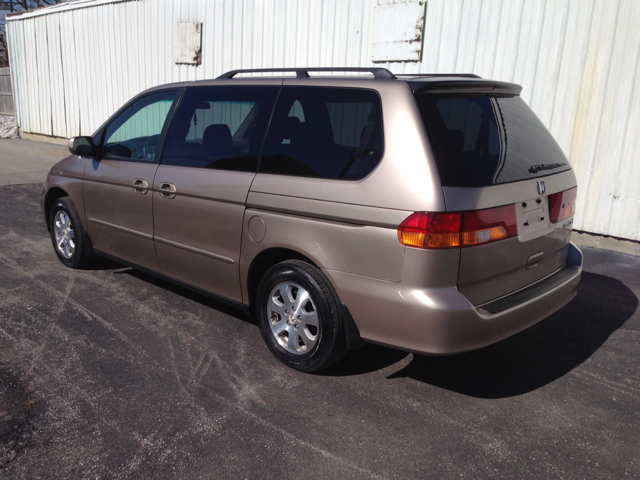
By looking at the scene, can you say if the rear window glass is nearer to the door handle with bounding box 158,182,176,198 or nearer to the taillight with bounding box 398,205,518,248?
the taillight with bounding box 398,205,518,248

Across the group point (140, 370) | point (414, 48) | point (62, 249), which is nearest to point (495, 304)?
point (140, 370)

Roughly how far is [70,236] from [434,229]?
13.1ft

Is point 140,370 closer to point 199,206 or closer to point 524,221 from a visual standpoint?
point 199,206

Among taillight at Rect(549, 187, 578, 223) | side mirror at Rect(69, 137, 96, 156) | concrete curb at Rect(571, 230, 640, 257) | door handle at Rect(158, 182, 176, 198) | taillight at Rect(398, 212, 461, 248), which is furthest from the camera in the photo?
concrete curb at Rect(571, 230, 640, 257)

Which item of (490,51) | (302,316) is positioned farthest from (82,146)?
(490,51)

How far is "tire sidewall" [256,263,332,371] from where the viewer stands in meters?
3.31

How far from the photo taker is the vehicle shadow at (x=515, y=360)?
355 cm

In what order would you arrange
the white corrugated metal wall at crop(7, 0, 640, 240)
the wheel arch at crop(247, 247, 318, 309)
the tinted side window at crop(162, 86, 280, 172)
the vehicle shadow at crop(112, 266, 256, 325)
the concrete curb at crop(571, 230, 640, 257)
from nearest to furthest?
the wheel arch at crop(247, 247, 318, 309), the tinted side window at crop(162, 86, 280, 172), the vehicle shadow at crop(112, 266, 256, 325), the white corrugated metal wall at crop(7, 0, 640, 240), the concrete curb at crop(571, 230, 640, 257)

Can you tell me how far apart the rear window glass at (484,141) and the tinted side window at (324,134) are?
0.33 meters

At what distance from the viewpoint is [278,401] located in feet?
10.6

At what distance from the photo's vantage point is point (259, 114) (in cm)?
380

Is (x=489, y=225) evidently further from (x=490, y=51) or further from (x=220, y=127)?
(x=490, y=51)

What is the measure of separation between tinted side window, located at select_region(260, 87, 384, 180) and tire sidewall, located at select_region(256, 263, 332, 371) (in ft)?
2.00

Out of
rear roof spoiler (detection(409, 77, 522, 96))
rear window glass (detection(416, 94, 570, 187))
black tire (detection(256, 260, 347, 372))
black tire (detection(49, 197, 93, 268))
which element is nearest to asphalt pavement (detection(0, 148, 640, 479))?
black tire (detection(256, 260, 347, 372))
